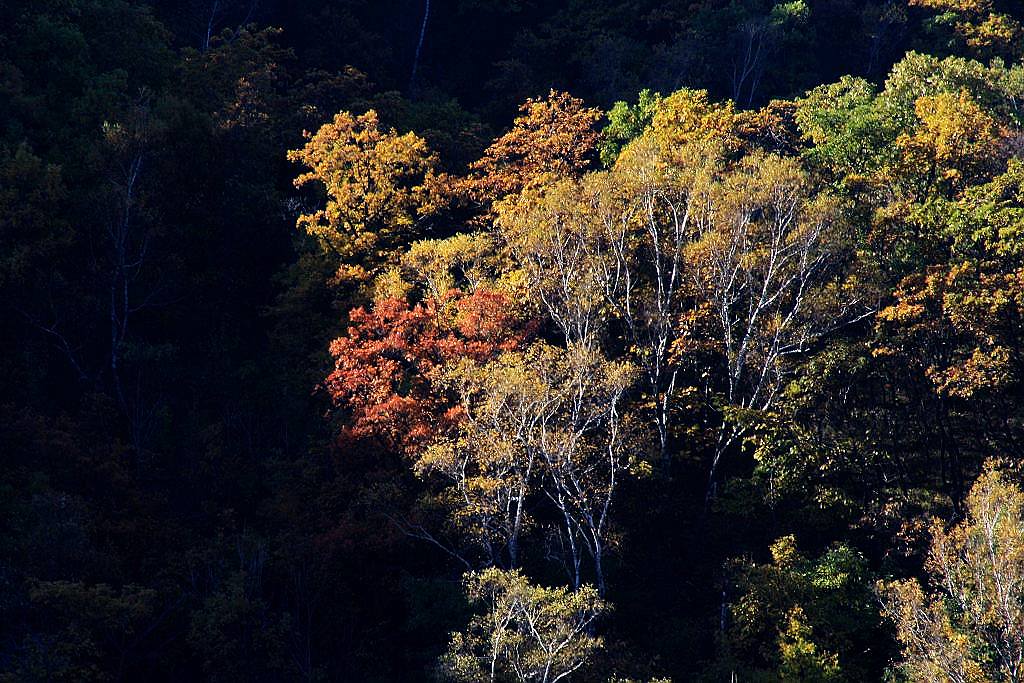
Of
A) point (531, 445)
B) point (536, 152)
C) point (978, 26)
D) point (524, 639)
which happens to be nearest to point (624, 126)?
point (536, 152)

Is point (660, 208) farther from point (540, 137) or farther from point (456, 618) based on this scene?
point (456, 618)

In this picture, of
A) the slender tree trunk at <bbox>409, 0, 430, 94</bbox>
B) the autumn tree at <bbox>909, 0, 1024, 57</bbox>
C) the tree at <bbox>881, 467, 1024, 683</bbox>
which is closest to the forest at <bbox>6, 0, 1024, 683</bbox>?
the tree at <bbox>881, 467, 1024, 683</bbox>

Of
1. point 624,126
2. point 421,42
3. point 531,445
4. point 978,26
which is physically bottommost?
point 531,445

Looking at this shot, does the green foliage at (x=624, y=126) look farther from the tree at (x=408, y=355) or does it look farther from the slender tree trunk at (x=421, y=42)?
the slender tree trunk at (x=421, y=42)

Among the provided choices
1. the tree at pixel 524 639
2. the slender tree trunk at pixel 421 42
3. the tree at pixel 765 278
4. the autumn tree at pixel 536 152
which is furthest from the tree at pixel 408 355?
the slender tree trunk at pixel 421 42

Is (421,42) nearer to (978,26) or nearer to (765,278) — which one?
(978,26)

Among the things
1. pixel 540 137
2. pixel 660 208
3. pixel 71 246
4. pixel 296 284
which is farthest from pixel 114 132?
pixel 660 208

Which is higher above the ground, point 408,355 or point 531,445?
point 408,355
